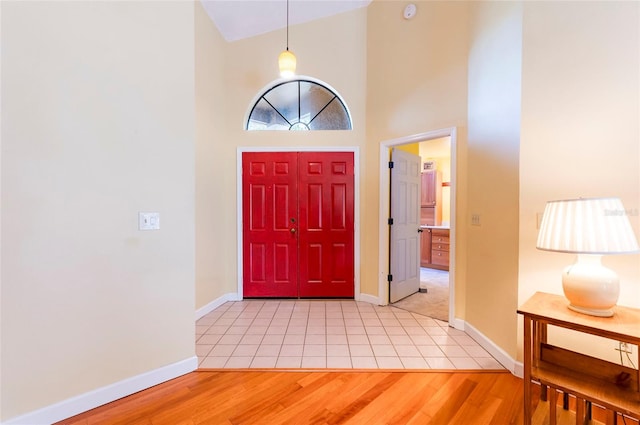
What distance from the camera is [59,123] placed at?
1.38m

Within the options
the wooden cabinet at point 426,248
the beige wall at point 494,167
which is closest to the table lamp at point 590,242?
the beige wall at point 494,167

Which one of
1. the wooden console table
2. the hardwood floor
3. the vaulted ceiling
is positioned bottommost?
the hardwood floor

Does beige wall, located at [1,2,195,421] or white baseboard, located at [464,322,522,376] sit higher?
beige wall, located at [1,2,195,421]

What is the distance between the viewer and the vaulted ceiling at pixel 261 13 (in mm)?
2709

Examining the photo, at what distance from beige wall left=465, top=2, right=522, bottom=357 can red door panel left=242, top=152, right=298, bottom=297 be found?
195 centimetres

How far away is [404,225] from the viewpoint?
318 centimetres

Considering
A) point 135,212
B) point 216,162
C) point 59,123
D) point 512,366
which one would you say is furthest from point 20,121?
point 512,366

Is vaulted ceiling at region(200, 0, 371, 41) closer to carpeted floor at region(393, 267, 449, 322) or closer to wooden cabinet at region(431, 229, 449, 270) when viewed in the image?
carpeted floor at region(393, 267, 449, 322)

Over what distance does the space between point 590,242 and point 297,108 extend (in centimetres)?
298

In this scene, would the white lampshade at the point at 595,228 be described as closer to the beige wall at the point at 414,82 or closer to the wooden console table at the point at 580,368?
the wooden console table at the point at 580,368

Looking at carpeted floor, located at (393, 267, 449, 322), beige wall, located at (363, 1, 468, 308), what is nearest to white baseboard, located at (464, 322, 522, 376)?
beige wall, located at (363, 1, 468, 308)

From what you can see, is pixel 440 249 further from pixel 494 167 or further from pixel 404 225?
pixel 494 167

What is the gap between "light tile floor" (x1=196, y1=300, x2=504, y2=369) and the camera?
1.88 m

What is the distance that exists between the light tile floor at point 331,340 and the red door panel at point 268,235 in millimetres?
307
